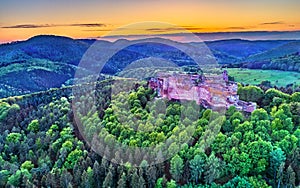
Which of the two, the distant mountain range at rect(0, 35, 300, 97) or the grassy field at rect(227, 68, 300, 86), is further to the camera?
the distant mountain range at rect(0, 35, 300, 97)

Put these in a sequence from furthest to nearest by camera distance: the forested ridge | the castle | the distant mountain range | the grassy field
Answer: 1. the distant mountain range
2. the grassy field
3. the castle
4. the forested ridge

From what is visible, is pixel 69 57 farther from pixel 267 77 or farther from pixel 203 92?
pixel 203 92

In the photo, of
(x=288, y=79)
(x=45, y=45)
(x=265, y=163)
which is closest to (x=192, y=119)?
(x=265, y=163)

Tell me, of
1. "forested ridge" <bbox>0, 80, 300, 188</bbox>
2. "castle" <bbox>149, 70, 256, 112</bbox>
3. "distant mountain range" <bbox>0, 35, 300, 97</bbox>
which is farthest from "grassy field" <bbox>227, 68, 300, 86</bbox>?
"castle" <bbox>149, 70, 256, 112</bbox>

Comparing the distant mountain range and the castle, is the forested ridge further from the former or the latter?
the distant mountain range

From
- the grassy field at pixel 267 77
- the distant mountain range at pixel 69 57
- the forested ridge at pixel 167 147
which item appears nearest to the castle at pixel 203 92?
the forested ridge at pixel 167 147
